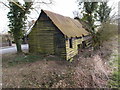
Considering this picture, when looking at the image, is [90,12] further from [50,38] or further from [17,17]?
[17,17]

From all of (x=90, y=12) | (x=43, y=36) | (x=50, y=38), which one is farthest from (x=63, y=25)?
(x=90, y=12)

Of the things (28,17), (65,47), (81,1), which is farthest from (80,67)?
(81,1)

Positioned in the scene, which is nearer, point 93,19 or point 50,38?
point 50,38

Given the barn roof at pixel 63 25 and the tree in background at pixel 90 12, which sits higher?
the tree in background at pixel 90 12

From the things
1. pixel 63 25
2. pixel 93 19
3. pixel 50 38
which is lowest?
pixel 50 38

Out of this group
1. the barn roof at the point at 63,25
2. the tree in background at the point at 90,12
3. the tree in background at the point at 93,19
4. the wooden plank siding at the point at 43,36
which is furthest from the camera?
the tree in background at the point at 90,12

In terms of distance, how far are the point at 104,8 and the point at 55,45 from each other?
651 inches

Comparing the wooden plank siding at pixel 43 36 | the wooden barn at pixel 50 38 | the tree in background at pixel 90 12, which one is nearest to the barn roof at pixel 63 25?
the wooden barn at pixel 50 38

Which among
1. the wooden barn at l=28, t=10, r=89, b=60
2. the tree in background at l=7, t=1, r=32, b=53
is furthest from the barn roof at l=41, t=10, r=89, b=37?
the tree in background at l=7, t=1, r=32, b=53

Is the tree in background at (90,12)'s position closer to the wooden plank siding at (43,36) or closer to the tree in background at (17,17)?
the wooden plank siding at (43,36)

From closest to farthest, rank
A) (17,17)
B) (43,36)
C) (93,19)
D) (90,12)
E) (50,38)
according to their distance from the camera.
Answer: (50,38) → (43,36) → (17,17) → (93,19) → (90,12)

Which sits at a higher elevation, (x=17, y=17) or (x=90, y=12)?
(x=90, y=12)

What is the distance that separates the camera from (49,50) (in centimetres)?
955

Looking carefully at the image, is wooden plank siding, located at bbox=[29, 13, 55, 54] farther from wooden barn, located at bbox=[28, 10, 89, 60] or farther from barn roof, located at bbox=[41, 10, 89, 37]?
barn roof, located at bbox=[41, 10, 89, 37]
